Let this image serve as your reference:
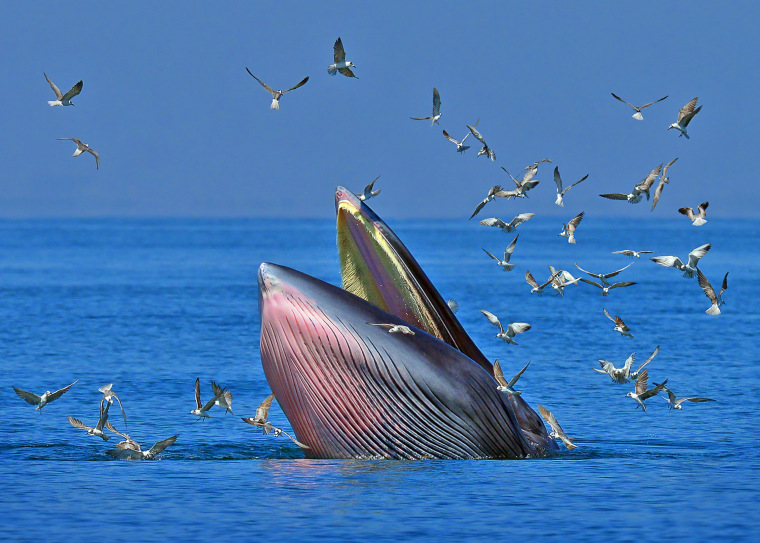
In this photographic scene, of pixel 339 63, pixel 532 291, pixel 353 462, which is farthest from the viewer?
pixel 339 63

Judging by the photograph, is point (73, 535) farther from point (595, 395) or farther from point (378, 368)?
point (595, 395)

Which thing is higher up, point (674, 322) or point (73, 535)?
point (674, 322)

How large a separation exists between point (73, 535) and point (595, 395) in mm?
12337

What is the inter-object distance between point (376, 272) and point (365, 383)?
4.96 feet

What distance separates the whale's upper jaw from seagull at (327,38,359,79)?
420cm

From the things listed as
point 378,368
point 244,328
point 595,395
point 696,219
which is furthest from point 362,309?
point 244,328

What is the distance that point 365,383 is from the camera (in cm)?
1366

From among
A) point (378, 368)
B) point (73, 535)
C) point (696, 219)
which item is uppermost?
point (696, 219)

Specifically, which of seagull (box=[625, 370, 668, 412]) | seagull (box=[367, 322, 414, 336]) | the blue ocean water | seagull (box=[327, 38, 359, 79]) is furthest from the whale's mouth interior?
seagull (box=[327, 38, 359, 79])

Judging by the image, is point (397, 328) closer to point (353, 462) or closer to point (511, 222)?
point (353, 462)

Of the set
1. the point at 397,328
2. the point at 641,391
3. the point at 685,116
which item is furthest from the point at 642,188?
the point at 397,328

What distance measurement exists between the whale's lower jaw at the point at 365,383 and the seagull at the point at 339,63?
5824mm

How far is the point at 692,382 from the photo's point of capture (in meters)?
24.3

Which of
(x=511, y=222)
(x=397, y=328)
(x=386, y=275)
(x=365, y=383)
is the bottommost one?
(x=365, y=383)
